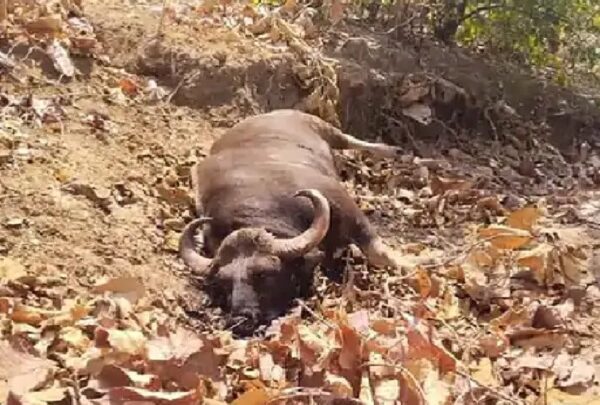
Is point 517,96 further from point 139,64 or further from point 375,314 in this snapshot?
point 375,314

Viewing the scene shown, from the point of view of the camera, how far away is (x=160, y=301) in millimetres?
4645

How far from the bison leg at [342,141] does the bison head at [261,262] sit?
1.41 metres

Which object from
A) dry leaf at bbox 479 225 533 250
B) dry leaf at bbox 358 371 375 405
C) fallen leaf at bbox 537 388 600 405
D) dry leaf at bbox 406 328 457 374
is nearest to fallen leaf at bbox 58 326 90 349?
dry leaf at bbox 358 371 375 405

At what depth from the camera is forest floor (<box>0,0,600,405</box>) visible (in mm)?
3436

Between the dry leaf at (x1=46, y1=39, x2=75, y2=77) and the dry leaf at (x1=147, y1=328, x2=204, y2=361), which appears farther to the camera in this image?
the dry leaf at (x1=46, y1=39, x2=75, y2=77)

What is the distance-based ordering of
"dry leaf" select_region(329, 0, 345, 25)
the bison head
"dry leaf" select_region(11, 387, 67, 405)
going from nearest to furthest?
"dry leaf" select_region(11, 387, 67, 405) < the bison head < "dry leaf" select_region(329, 0, 345, 25)

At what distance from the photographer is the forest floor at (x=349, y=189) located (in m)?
3.44

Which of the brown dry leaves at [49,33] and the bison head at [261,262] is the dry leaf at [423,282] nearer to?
the bison head at [261,262]

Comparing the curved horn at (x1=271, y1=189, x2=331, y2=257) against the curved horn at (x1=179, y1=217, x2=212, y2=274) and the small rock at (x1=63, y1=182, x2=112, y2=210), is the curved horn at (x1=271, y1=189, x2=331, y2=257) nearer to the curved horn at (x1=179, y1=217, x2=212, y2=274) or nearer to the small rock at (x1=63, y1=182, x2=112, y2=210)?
the curved horn at (x1=179, y1=217, x2=212, y2=274)

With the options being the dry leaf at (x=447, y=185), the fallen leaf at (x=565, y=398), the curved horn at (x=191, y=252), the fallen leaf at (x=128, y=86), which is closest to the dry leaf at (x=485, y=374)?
the fallen leaf at (x=565, y=398)

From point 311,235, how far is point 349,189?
4.68 ft

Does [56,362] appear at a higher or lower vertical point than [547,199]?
higher

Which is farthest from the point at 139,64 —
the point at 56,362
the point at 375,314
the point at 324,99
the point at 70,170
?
the point at 56,362

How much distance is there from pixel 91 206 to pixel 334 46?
3.05 m
